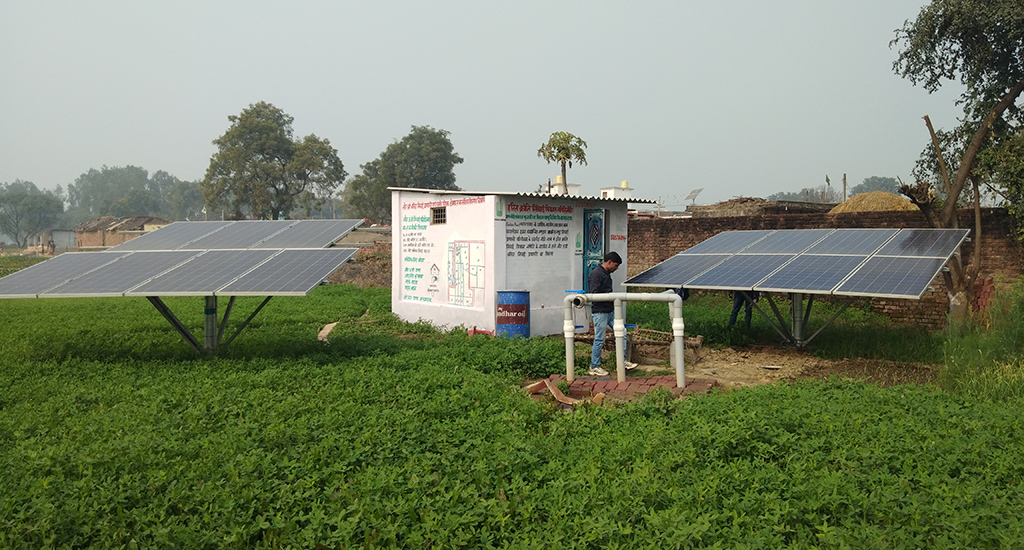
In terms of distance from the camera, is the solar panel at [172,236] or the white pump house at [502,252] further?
the white pump house at [502,252]

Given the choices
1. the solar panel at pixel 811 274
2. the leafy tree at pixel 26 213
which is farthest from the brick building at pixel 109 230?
the solar panel at pixel 811 274

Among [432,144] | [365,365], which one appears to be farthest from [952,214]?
[432,144]

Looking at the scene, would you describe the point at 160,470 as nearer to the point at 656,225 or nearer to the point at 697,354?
the point at 697,354

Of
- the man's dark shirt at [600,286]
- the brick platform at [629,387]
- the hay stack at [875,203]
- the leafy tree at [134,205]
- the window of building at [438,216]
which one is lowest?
the brick platform at [629,387]

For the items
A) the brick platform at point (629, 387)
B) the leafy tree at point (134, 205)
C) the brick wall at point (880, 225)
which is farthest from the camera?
the leafy tree at point (134, 205)

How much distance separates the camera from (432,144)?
55.3 meters

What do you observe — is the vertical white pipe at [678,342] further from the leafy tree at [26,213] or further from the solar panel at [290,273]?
the leafy tree at [26,213]

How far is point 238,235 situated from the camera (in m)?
12.8

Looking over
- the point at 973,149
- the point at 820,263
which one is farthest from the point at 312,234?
the point at 973,149

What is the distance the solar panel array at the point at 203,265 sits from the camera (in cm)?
970

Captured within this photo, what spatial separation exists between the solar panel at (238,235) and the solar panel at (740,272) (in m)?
7.46

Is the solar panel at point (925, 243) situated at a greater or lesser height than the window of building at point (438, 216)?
lesser

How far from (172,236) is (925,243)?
13.2m

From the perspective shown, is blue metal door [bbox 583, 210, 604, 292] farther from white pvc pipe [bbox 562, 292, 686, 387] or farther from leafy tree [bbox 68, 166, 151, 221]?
leafy tree [bbox 68, 166, 151, 221]
